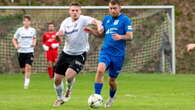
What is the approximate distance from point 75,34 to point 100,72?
136 centimetres

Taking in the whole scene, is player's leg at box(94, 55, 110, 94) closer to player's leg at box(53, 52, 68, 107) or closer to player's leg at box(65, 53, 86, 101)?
player's leg at box(65, 53, 86, 101)

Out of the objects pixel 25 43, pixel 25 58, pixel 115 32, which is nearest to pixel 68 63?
pixel 115 32

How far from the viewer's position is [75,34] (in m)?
14.4

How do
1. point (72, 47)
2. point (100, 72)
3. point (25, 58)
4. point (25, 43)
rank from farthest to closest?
point (25, 43) → point (25, 58) → point (72, 47) → point (100, 72)

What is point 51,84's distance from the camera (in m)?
23.2

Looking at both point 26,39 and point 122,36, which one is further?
point 26,39

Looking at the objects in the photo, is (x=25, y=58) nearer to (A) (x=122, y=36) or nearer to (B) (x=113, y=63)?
(B) (x=113, y=63)

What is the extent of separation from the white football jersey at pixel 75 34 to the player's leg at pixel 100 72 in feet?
2.69

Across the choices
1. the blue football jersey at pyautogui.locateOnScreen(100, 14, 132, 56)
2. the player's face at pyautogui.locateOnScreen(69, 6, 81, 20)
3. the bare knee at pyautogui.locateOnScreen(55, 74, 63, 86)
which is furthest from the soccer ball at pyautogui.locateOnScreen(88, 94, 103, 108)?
the player's face at pyautogui.locateOnScreen(69, 6, 81, 20)

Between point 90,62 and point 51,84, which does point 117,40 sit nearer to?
point 51,84

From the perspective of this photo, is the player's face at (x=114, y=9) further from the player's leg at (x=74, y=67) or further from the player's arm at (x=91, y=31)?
the player's leg at (x=74, y=67)

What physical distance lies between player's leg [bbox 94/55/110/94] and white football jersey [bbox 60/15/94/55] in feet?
2.69

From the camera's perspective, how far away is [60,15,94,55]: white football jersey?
14328mm

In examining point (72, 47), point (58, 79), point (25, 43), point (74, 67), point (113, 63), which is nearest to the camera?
point (113, 63)
